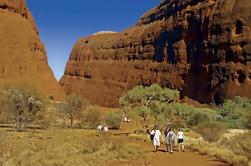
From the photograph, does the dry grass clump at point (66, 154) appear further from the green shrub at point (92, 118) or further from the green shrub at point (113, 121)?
the green shrub at point (92, 118)

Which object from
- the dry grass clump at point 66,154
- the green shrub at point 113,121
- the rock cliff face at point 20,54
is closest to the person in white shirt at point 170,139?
the dry grass clump at point 66,154

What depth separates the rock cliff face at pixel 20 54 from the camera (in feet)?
244

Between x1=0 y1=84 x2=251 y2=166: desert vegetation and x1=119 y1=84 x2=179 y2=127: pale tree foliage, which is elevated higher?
x1=119 y1=84 x2=179 y2=127: pale tree foliage

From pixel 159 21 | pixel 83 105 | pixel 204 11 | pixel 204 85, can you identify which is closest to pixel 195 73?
pixel 204 85

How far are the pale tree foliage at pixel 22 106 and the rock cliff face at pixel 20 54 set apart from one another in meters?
28.1

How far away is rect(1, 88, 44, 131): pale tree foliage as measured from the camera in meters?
41.8

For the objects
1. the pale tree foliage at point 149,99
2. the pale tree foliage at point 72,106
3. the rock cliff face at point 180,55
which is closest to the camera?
the pale tree foliage at point 149,99

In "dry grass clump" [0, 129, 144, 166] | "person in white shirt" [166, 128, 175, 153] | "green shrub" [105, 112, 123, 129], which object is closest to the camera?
"dry grass clump" [0, 129, 144, 166]

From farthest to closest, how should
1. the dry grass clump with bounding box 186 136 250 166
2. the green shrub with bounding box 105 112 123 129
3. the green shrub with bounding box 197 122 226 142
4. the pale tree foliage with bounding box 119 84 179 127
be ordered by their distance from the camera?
the green shrub with bounding box 105 112 123 129
the pale tree foliage with bounding box 119 84 179 127
the green shrub with bounding box 197 122 226 142
the dry grass clump with bounding box 186 136 250 166

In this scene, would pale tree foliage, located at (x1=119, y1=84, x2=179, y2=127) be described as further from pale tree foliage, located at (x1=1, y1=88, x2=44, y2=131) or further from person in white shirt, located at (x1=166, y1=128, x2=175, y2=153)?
person in white shirt, located at (x1=166, y1=128, x2=175, y2=153)

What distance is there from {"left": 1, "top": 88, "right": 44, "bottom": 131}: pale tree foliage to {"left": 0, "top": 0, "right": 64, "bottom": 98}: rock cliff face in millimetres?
28083

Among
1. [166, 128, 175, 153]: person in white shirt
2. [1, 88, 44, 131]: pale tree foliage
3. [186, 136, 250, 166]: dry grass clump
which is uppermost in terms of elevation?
[1, 88, 44, 131]: pale tree foliage

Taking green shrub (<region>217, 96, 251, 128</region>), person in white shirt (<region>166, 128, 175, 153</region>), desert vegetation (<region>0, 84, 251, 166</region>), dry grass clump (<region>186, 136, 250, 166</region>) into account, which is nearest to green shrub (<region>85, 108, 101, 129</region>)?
desert vegetation (<region>0, 84, 251, 166</region>)

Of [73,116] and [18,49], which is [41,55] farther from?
[73,116]
